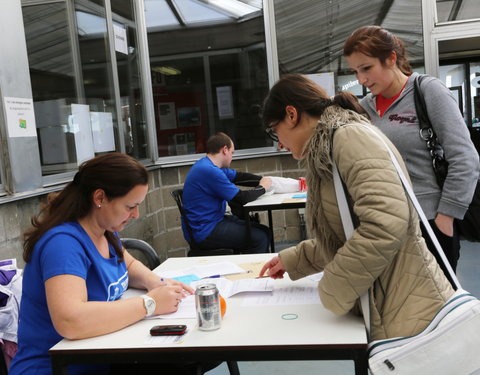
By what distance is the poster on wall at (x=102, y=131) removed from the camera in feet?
12.3

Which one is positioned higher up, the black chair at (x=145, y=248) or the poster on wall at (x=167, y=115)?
the poster on wall at (x=167, y=115)

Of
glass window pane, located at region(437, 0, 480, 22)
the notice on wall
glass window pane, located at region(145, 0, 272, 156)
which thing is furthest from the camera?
glass window pane, located at region(145, 0, 272, 156)

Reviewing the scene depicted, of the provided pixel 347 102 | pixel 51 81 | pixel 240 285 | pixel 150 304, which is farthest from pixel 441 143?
pixel 51 81

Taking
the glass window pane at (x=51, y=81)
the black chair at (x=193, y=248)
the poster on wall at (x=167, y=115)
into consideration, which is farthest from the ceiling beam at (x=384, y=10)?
the glass window pane at (x=51, y=81)

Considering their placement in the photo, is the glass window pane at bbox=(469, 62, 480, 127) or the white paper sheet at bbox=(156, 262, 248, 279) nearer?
the white paper sheet at bbox=(156, 262, 248, 279)

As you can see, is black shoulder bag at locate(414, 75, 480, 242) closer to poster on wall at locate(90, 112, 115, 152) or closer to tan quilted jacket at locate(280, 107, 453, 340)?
tan quilted jacket at locate(280, 107, 453, 340)

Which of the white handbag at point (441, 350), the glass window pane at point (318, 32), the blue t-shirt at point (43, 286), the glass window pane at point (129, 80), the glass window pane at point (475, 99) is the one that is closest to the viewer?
the white handbag at point (441, 350)

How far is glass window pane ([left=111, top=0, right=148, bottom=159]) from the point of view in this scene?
446 cm

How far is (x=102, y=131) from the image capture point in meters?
3.90

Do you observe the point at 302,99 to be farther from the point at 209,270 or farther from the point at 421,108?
the point at 209,270

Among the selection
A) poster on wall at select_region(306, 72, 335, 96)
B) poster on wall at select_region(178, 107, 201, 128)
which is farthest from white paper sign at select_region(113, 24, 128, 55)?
poster on wall at select_region(306, 72, 335, 96)

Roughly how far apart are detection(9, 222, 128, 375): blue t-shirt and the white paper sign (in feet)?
10.8

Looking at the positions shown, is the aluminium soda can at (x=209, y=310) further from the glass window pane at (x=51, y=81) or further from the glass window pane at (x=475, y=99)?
the glass window pane at (x=475, y=99)

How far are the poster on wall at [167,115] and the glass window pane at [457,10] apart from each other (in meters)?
3.10
